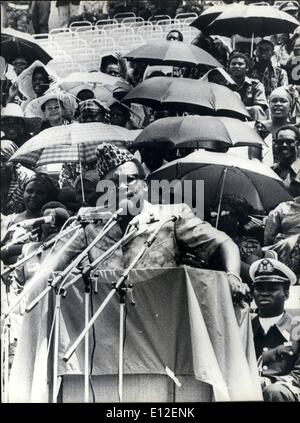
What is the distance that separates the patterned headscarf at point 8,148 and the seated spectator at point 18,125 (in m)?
0.05

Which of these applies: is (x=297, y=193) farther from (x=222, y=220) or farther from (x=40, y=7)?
(x=40, y=7)

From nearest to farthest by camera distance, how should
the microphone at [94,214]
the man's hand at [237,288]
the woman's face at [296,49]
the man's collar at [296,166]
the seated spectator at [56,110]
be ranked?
1. the man's hand at [237,288]
2. the microphone at [94,214]
3. the man's collar at [296,166]
4. the woman's face at [296,49]
5. the seated spectator at [56,110]

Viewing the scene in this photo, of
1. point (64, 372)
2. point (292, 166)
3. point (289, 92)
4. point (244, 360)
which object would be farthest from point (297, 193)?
point (64, 372)

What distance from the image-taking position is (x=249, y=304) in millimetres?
10344

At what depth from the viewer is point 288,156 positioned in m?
10.8

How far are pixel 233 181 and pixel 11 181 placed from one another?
2.46 metres

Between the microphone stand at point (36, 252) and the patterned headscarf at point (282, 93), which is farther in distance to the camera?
the patterned headscarf at point (282, 93)

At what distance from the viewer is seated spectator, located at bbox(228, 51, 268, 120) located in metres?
10.9

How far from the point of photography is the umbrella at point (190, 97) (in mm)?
10719

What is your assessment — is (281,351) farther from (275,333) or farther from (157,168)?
(157,168)

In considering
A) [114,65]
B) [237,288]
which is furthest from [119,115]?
[237,288]

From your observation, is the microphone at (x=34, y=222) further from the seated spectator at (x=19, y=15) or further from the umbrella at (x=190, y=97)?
the seated spectator at (x=19, y=15)

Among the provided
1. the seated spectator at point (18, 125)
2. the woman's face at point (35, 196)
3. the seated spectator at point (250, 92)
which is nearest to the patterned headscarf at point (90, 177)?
the woman's face at point (35, 196)

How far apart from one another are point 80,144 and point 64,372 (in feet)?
8.25
